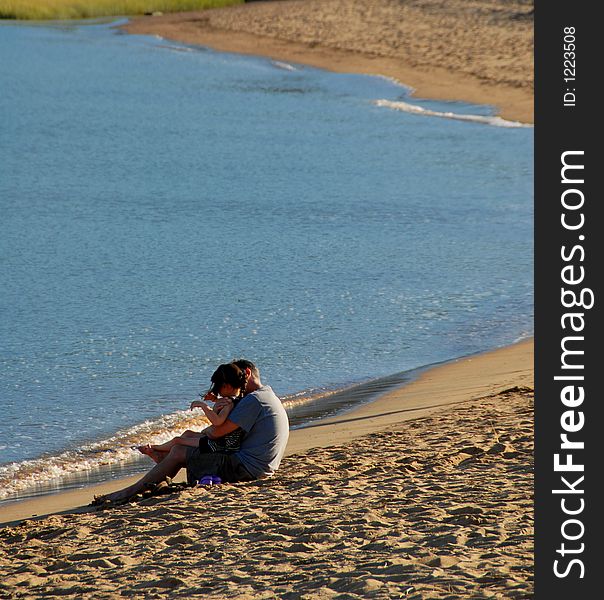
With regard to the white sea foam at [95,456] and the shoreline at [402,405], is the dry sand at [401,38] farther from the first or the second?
the white sea foam at [95,456]

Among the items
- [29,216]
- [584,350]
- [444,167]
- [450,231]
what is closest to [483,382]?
[584,350]

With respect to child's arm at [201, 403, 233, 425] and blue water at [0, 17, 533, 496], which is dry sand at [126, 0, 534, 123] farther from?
child's arm at [201, 403, 233, 425]

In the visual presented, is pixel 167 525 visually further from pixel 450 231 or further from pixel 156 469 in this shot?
pixel 450 231

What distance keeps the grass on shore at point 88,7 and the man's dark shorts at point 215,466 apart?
1716 inches

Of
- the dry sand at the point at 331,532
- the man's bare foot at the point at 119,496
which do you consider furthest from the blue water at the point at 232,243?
the dry sand at the point at 331,532

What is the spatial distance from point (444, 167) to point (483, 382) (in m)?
13.3

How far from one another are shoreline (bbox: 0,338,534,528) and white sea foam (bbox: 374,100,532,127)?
17.1m

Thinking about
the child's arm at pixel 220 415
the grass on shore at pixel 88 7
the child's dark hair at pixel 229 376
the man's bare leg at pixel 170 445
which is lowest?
the man's bare leg at pixel 170 445

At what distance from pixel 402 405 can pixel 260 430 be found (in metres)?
2.72

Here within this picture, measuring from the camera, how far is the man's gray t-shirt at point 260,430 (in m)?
7.53

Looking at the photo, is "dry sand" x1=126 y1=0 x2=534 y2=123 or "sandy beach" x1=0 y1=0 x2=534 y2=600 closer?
"sandy beach" x1=0 y1=0 x2=534 y2=600

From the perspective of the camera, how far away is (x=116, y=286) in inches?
578

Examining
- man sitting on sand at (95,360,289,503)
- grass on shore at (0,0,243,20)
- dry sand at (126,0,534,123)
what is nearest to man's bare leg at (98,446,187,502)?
man sitting on sand at (95,360,289,503)

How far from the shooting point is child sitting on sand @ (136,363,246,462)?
296 inches
